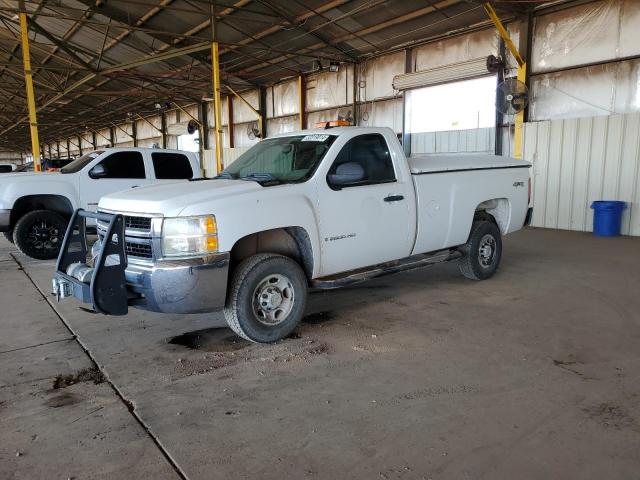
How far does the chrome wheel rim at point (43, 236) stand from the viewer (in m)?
8.46

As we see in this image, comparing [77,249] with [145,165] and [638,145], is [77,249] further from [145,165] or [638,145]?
[638,145]

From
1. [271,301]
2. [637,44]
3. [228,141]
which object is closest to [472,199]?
[271,301]

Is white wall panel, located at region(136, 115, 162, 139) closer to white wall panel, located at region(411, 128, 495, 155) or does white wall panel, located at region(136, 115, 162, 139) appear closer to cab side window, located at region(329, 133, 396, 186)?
white wall panel, located at region(411, 128, 495, 155)

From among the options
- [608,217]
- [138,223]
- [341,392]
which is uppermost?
[138,223]

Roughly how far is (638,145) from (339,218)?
8.31m

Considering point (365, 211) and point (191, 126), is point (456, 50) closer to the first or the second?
point (365, 211)

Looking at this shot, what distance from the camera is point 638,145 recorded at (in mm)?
9852

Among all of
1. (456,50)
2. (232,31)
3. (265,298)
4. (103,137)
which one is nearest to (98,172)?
(265,298)

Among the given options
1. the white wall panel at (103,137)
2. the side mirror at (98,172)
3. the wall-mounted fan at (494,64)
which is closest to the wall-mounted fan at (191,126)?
the wall-mounted fan at (494,64)

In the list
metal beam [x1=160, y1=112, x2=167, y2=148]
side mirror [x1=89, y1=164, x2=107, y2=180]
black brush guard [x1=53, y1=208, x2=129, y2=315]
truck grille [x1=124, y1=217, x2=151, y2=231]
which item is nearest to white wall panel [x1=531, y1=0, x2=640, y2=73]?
side mirror [x1=89, y1=164, x2=107, y2=180]

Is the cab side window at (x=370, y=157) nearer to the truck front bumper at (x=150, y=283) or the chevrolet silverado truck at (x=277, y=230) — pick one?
the chevrolet silverado truck at (x=277, y=230)

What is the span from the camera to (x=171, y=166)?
9359 millimetres

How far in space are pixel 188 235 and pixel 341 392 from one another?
1625 millimetres

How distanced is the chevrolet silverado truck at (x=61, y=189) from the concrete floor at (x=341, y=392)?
10.5ft
